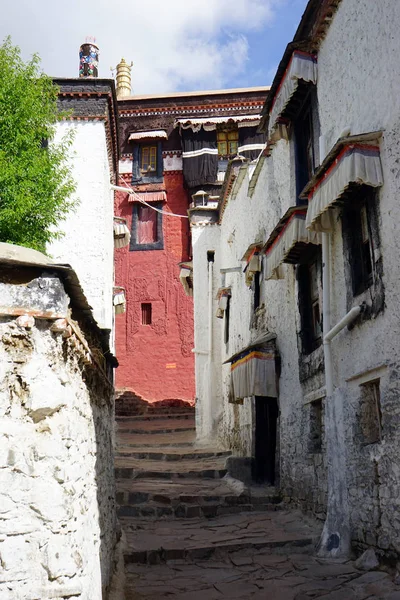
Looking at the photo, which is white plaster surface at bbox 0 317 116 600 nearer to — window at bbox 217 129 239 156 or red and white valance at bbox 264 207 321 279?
red and white valance at bbox 264 207 321 279

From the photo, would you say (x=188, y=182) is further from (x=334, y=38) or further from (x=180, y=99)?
(x=334, y=38)

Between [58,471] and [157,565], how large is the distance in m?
4.19

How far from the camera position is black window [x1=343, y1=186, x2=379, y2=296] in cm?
650

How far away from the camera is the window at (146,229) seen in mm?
22500

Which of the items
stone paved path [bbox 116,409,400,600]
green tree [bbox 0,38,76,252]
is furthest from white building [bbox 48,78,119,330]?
stone paved path [bbox 116,409,400,600]

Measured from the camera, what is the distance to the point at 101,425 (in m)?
5.03

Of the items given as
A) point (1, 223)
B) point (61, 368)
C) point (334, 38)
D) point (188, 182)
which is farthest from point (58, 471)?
point (188, 182)

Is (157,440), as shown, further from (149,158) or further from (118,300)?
(149,158)

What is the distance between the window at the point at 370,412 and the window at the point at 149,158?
1737cm

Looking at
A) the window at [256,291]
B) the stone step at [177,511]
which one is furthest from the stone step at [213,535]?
the window at [256,291]

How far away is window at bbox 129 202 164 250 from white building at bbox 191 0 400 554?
35.6 ft

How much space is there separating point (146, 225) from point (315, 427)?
15500 mm

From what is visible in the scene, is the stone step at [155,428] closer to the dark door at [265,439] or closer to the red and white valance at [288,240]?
the dark door at [265,439]

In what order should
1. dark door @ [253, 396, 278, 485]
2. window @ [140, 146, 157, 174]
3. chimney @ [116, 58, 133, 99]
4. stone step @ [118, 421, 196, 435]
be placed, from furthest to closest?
chimney @ [116, 58, 133, 99], window @ [140, 146, 157, 174], stone step @ [118, 421, 196, 435], dark door @ [253, 396, 278, 485]
